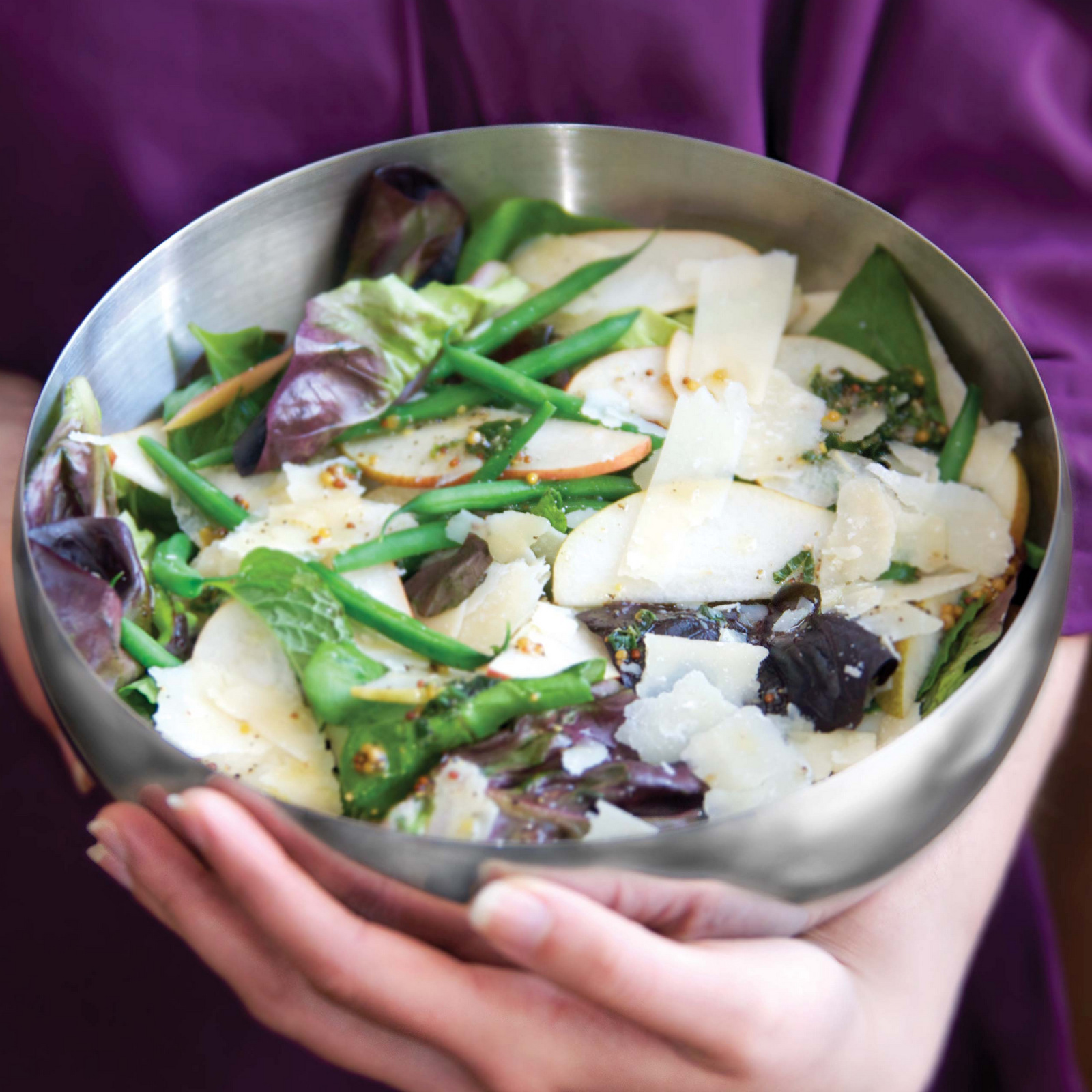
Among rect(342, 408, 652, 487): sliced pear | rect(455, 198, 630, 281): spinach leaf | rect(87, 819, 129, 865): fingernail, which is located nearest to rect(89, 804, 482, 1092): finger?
rect(87, 819, 129, 865): fingernail

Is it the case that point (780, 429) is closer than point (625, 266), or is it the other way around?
point (780, 429)

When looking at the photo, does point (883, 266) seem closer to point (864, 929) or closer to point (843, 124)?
point (843, 124)

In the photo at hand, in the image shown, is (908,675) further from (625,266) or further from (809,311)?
(625,266)

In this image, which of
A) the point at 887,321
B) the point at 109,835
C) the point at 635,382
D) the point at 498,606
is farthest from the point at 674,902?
the point at 887,321

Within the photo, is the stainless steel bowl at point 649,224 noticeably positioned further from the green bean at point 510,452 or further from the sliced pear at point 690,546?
the green bean at point 510,452

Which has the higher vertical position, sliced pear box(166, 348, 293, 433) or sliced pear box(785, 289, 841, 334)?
sliced pear box(785, 289, 841, 334)

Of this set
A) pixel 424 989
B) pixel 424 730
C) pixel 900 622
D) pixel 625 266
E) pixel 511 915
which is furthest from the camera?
pixel 625 266

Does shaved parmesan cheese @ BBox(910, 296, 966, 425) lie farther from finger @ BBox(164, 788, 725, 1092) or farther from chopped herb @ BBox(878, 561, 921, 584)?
finger @ BBox(164, 788, 725, 1092)
